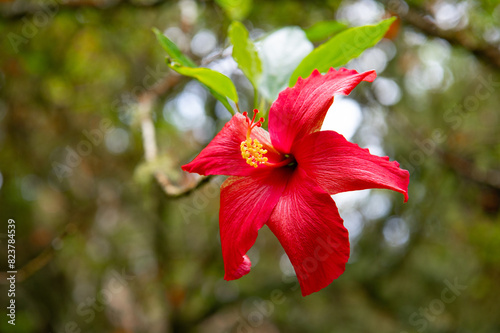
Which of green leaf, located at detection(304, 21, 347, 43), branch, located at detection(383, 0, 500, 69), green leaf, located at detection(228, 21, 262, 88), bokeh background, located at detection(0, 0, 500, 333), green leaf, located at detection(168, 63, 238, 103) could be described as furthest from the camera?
bokeh background, located at detection(0, 0, 500, 333)

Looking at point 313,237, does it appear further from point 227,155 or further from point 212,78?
point 212,78

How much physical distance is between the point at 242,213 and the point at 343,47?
41 cm

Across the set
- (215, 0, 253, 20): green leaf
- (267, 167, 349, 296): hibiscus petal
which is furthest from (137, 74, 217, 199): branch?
(215, 0, 253, 20): green leaf

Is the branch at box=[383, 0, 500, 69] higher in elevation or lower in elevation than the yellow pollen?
lower

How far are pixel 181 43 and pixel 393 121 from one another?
5.27 ft

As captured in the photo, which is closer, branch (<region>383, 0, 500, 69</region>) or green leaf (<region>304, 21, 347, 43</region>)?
green leaf (<region>304, 21, 347, 43</region>)

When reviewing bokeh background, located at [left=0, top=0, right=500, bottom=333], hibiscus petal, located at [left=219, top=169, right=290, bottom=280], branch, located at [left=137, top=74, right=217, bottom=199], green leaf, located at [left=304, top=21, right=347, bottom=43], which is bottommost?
bokeh background, located at [left=0, top=0, right=500, bottom=333]

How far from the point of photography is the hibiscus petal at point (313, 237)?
2.05 ft

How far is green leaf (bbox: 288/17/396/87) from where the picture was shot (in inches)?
30.9

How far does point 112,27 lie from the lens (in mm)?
2408

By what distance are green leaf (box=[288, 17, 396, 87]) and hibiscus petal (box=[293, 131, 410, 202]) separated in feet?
0.69

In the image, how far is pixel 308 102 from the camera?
0.69 m

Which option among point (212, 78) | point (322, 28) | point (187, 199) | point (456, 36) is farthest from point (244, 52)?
Result: point (187, 199)

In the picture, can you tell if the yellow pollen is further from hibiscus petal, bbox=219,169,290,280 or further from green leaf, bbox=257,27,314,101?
green leaf, bbox=257,27,314,101
